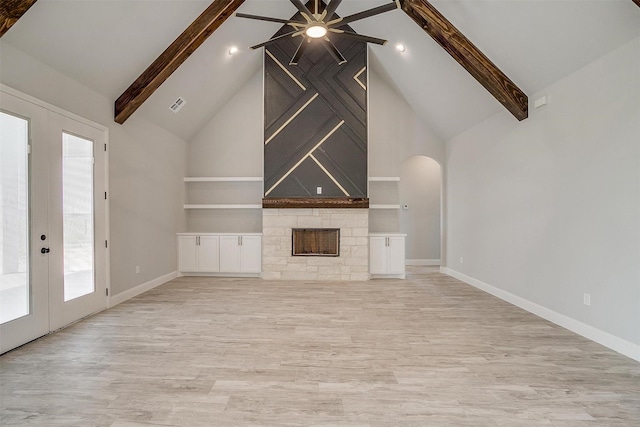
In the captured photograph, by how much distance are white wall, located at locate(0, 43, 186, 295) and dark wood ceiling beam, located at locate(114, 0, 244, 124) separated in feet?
0.74

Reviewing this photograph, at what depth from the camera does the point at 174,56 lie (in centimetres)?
425

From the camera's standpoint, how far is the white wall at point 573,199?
283 cm

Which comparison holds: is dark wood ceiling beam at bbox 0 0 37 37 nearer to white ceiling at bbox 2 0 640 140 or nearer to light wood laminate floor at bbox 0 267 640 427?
white ceiling at bbox 2 0 640 140

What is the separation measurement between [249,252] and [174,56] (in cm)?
354

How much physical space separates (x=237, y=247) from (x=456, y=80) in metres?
4.79

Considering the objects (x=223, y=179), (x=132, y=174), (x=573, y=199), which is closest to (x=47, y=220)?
(x=132, y=174)

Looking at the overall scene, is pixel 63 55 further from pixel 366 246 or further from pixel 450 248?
pixel 450 248

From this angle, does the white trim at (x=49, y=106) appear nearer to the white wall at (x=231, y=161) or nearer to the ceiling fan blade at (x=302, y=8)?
the white wall at (x=231, y=161)

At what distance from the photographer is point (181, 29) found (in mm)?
4180

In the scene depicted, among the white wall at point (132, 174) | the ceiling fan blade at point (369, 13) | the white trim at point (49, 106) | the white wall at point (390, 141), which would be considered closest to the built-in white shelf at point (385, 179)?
the white wall at point (390, 141)

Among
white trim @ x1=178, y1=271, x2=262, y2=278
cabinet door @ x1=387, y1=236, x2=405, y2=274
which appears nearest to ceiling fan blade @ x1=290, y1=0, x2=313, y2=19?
cabinet door @ x1=387, y1=236, x2=405, y2=274

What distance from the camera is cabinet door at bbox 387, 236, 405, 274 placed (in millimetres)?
6109

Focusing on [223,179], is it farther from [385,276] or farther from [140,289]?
[385,276]

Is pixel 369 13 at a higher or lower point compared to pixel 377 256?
higher
